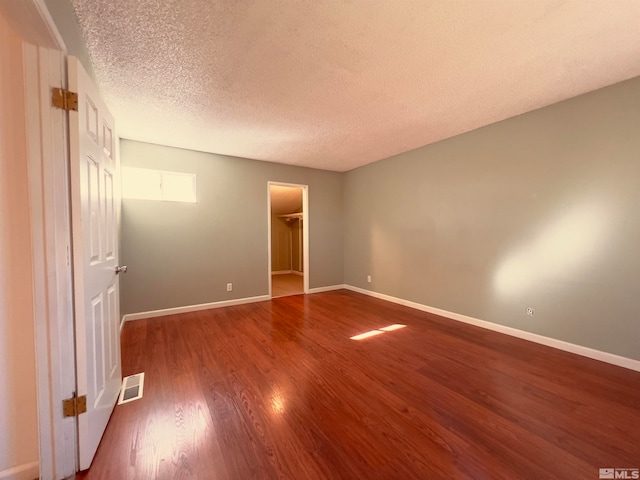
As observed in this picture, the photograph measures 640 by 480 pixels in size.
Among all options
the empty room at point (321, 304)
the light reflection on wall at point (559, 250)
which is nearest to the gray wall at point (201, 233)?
the empty room at point (321, 304)

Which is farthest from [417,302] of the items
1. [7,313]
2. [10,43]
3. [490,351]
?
[10,43]

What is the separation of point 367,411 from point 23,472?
178 cm

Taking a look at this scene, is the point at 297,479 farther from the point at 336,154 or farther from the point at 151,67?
the point at 336,154

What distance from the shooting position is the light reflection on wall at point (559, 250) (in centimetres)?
227

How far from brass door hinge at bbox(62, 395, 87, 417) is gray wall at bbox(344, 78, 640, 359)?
12.3 feet

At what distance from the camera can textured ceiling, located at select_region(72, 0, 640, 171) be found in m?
1.44

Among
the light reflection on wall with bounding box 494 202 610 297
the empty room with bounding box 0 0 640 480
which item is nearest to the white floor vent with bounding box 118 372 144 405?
the empty room with bounding box 0 0 640 480

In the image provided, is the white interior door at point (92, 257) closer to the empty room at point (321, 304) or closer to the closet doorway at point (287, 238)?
the empty room at point (321, 304)

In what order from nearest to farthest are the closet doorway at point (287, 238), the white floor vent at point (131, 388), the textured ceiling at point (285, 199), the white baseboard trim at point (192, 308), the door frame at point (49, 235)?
the door frame at point (49, 235) < the white floor vent at point (131, 388) < the white baseboard trim at point (192, 308) < the textured ceiling at point (285, 199) < the closet doorway at point (287, 238)

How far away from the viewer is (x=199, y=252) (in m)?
3.80

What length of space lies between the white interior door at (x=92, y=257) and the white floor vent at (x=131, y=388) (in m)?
0.10

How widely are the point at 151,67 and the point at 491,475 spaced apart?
11.1 feet

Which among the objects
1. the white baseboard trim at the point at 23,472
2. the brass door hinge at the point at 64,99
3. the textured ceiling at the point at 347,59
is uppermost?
the textured ceiling at the point at 347,59

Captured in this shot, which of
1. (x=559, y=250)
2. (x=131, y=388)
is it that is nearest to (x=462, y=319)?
(x=559, y=250)
